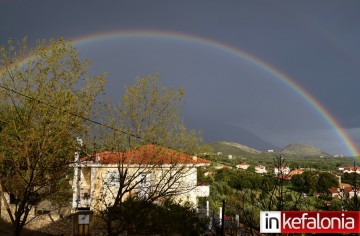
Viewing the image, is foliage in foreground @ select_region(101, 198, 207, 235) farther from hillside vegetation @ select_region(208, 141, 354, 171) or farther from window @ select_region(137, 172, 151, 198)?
hillside vegetation @ select_region(208, 141, 354, 171)

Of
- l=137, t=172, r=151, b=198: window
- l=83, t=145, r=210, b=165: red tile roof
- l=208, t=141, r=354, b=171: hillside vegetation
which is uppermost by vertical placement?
l=208, t=141, r=354, b=171: hillside vegetation

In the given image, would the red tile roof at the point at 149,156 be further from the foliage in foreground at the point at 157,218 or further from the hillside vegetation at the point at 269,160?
the hillside vegetation at the point at 269,160

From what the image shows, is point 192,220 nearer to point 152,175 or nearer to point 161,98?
point 152,175

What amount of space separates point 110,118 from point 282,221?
6354 millimetres

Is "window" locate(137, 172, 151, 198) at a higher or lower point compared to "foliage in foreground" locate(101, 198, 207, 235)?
higher

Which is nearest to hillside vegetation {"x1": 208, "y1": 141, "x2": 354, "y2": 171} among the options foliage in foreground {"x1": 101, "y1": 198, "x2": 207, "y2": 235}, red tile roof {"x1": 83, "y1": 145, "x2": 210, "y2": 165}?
red tile roof {"x1": 83, "y1": 145, "x2": 210, "y2": 165}

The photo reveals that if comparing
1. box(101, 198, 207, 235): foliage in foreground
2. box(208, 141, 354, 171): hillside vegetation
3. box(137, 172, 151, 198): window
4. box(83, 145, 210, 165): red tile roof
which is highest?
box(208, 141, 354, 171): hillside vegetation

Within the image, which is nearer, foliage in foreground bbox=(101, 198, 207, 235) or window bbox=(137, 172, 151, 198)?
foliage in foreground bbox=(101, 198, 207, 235)

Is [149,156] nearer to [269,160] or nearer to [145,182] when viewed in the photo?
[145,182]

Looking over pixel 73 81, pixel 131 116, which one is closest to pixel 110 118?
pixel 131 116

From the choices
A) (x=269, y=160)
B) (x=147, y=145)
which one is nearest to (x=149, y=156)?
(x=147, y=145)

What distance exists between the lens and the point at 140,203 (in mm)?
10602

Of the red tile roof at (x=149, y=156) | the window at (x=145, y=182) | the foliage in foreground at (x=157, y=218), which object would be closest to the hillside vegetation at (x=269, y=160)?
the red tile roof at (x=149, y=156)

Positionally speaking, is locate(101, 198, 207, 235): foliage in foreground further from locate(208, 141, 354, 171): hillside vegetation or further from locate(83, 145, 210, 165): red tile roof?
locate(208, 141, 354, 171): hillside vegetation
